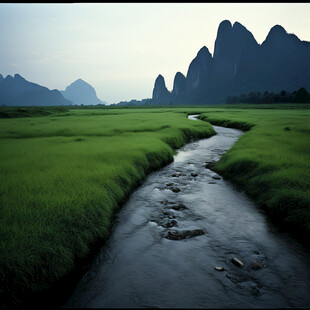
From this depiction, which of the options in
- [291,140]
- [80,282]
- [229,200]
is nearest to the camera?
[80,282]

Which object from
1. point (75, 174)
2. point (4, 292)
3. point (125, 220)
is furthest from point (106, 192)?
point (4, 292)

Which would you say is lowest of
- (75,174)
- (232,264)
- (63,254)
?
(232,264)

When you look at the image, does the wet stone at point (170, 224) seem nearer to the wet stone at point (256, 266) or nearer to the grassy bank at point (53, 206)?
the grassy bank at point (53, 206)

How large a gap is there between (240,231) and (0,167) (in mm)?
10264

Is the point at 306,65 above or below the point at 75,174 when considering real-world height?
above

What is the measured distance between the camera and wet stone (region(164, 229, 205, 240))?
20.1ft

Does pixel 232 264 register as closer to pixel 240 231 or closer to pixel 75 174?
pixel 240 231

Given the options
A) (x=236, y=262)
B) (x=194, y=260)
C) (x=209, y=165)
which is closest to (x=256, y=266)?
(x=236, y=262)

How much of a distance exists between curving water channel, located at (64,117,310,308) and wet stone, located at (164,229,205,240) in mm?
30

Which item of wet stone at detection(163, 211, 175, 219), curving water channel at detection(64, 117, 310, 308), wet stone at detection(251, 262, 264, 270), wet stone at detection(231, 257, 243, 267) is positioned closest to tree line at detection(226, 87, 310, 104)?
curving water channel at detection(64, 117, 310, 308)

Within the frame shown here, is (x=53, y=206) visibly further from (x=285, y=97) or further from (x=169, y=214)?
(x=285, y=97)

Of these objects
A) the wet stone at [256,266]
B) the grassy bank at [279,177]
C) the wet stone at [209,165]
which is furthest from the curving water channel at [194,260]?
the wet stone at [209,165]

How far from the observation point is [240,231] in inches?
254

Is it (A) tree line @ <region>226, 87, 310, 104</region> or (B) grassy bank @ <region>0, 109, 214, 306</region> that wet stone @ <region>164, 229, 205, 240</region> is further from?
(A) tree line @ <region>226, 87, 310, 104</region>
